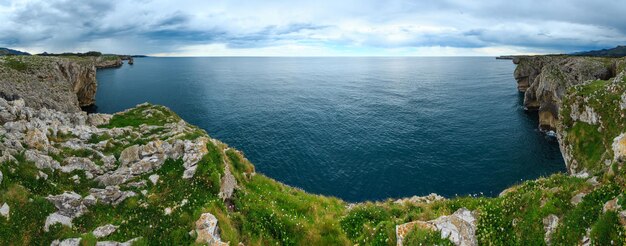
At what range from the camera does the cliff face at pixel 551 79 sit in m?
82.3

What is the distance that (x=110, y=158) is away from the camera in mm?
26188

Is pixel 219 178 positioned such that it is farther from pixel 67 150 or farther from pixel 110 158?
pixel 67 150

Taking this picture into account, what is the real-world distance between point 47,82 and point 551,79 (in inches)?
5238

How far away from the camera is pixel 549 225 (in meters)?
15.0

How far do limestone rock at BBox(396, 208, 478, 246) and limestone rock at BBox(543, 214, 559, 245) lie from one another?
2.97 metres

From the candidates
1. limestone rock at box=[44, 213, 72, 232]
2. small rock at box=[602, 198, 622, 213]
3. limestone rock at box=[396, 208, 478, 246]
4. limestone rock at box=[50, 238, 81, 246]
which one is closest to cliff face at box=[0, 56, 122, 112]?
limestone rock at box=[44, 213, 72, 232]

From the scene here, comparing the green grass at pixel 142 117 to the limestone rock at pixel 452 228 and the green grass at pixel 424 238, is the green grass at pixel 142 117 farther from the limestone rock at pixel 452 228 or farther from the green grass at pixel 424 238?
the green grass at pixel 424 238

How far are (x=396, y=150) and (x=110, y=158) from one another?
51.8m

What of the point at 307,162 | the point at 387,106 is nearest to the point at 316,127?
the point at 307,162

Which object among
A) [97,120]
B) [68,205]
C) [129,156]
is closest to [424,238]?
[68,205]

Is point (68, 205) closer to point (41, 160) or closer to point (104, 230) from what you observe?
point (104, 230)

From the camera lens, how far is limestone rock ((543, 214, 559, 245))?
14.6m

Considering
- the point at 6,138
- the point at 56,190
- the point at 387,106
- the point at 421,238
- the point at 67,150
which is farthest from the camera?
the point at 387,106

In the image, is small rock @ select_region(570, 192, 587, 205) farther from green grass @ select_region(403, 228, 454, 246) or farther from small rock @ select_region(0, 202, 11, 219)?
small rock @ select_region(0, 202, 11, 219)
